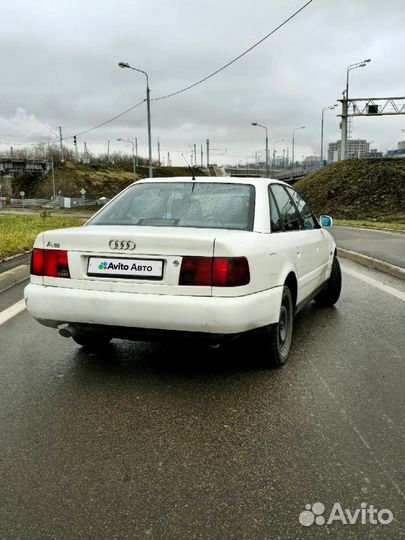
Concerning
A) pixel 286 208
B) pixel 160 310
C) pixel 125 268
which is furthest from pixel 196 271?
pixel 286 208

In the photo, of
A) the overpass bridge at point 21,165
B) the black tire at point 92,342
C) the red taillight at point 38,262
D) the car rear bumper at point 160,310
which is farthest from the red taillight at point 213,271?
the overpass bridge at point 21,165

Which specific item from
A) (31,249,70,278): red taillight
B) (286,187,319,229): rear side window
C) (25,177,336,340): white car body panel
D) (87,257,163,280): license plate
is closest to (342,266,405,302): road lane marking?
(286,187,319,229): rear side window

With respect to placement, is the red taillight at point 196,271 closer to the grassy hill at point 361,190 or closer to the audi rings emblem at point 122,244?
the audi rings emblem at point 122,244

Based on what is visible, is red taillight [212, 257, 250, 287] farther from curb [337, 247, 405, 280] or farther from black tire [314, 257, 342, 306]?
curb [337, 247, 405, 280]

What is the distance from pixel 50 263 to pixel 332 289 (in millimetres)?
3642

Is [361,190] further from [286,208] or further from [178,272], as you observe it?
[178,272]

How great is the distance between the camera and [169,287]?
3.33m

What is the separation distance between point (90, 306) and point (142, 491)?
1470 mm

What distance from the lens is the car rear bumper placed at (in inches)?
128

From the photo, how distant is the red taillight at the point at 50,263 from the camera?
3.60 m

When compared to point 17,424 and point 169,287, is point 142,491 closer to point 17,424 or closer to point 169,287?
point 17,424

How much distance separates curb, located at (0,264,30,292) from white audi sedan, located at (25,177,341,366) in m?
3.87

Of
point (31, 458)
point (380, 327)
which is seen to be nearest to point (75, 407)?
point (31, 458)

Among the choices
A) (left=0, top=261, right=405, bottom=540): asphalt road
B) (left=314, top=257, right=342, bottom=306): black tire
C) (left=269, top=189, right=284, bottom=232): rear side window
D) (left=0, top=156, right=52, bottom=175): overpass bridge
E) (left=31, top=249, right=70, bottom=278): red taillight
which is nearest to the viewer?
(left=0, top=261, right=405, bottom=540): asphalt road
